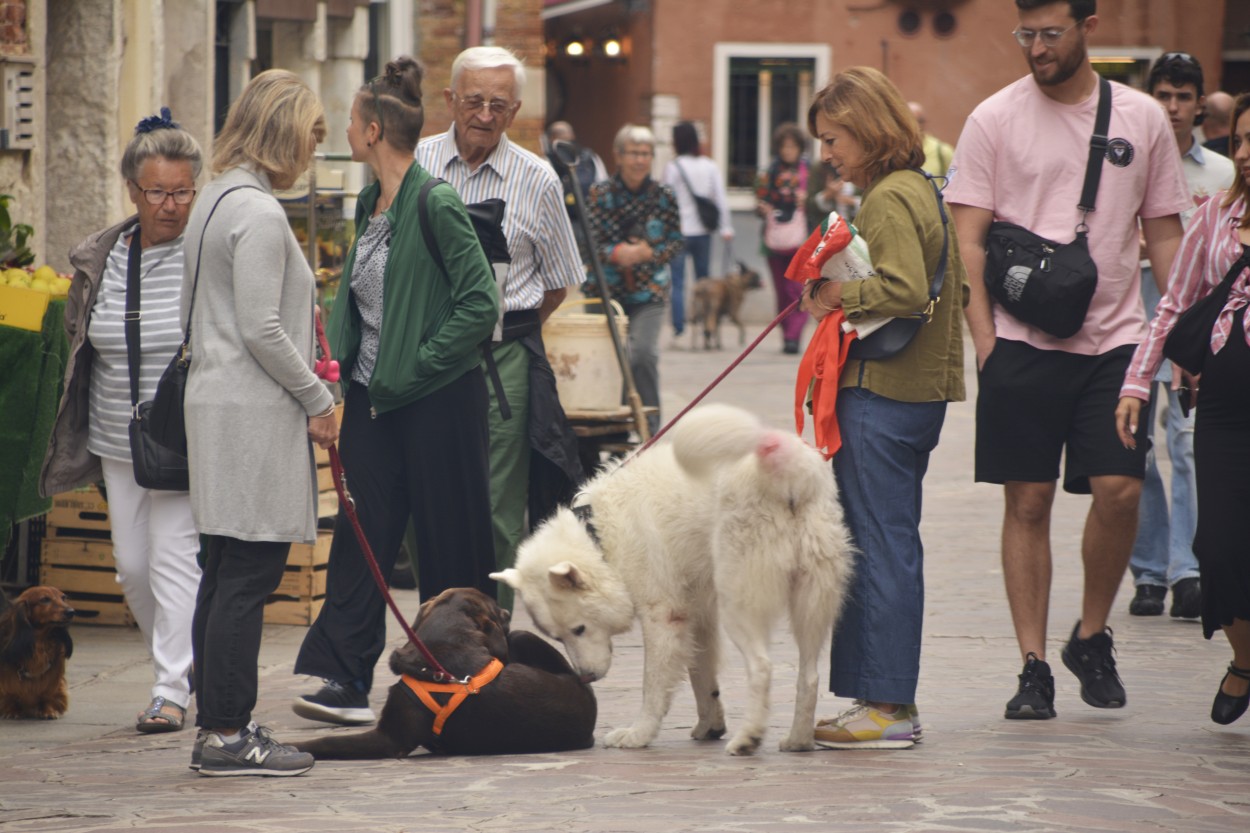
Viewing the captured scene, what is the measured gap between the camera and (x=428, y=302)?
19.6 feet

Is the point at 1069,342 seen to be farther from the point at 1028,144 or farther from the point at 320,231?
the point at 320,231

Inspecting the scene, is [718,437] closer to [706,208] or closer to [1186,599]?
[1186,599]

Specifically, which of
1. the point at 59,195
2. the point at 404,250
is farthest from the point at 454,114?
the point at 59,195

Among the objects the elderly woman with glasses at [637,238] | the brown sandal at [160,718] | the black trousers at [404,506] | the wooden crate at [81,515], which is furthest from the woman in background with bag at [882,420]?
the elderly woman with glasses at [637,238]

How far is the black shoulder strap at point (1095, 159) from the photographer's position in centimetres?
592

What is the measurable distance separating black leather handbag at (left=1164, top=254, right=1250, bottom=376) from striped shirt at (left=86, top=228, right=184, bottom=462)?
10.5 ft

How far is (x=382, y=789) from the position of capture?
4973 millimetres

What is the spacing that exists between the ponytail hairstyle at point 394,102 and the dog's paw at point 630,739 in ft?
6.62

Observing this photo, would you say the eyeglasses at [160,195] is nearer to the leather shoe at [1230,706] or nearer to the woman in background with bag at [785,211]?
the leather shoe at [1230,706]

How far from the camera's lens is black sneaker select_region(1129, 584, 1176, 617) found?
26.4ft

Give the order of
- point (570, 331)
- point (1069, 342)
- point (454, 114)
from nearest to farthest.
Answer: point (1069, 342) < point (454, 114) < point (570, 331)

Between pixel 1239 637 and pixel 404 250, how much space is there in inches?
115

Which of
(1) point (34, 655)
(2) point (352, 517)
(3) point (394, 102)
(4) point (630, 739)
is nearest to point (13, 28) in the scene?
(3) point (394, 102)

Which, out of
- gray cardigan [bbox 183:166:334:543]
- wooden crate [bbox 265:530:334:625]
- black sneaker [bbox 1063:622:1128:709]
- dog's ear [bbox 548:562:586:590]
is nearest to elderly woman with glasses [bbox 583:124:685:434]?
wooden crate [bbox 265:530:334:625]
